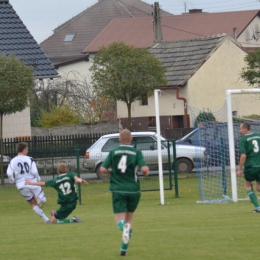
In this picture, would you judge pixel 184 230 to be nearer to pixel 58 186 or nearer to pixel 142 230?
pixel 142 230

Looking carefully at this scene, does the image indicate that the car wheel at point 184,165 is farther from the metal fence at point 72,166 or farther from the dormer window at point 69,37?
the dormer window at point 69,37

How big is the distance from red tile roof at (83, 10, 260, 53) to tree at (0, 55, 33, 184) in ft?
144

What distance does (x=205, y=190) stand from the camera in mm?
19594

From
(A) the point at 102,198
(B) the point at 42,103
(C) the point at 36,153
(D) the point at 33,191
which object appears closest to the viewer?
(D) the point at 33,191

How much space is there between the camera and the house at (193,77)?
4691 cm

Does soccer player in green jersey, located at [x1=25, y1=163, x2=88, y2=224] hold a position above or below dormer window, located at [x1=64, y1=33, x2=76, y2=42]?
below

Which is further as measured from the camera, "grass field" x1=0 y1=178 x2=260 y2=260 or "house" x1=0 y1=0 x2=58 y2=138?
"house" x1=0 y1=0 x2=58 y2=138

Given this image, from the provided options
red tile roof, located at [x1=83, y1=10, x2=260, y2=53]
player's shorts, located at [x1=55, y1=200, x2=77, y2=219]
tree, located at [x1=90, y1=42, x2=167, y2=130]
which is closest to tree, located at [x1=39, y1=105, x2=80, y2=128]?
tree, located at [x1=90, y1=42, x2=167, y2=130]

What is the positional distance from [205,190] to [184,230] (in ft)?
24.7

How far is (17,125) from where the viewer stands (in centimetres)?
3231

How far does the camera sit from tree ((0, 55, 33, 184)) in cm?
2525

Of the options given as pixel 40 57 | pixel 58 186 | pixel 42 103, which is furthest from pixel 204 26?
pixel 58 186

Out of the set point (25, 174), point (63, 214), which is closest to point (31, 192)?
point (25, 174)

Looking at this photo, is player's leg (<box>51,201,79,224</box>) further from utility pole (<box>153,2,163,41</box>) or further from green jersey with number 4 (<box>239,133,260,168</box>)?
utility pole (<box>153,2,163,41</box>)
